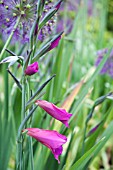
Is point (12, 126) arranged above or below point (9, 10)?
below

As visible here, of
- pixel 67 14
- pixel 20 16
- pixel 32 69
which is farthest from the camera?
pixel 67 14

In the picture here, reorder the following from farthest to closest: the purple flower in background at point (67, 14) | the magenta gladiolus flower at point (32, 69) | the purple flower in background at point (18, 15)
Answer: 1. the purple flower in background at point (67, 14)
2. the purple flower in background at point (18, 15)
3. the magenta gladiolus flower at point (32, 69)

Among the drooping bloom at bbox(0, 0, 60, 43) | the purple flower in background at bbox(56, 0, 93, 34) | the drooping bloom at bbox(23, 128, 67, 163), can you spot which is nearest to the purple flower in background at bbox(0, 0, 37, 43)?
the drooping bloom at bbox(0, 0, 60, 43)

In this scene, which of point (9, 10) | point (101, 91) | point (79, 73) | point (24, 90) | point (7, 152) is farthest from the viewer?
point (101, 91)

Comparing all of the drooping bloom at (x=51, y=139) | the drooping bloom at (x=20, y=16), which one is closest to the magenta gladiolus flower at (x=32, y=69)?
the drooping bloom at (x=51, y=139)

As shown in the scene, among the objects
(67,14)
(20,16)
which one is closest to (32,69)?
(20,16)

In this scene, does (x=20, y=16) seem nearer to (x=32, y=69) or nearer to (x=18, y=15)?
(x=18, y=15)

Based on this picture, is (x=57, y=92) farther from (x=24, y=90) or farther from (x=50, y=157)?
(x=24, y=90)

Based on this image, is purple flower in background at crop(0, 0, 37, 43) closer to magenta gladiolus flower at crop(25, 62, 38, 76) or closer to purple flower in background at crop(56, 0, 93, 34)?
magenta gladiolus flower at crop(25, 62, 38, 76)

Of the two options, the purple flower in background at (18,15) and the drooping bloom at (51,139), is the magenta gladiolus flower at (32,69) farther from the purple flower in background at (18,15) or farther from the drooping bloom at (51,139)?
the purple flower in background at (18,15)

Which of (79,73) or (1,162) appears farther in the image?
(79,73)

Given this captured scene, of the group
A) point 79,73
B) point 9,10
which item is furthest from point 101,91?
point 9,10
